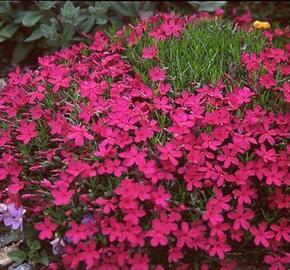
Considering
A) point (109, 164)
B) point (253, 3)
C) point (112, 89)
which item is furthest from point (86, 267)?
→ point (253, 3)

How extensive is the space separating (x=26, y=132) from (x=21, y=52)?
1.61 metres

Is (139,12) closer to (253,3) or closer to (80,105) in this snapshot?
(253,3)

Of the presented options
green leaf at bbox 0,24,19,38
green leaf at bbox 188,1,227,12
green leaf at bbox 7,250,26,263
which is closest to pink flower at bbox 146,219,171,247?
green leaf at bbox 7,250,26,263

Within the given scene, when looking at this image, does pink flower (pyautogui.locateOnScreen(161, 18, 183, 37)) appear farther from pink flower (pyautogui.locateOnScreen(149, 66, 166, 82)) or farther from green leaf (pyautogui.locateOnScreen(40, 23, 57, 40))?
green leaf (pyautogui.locateOnScreen(40, 23, 57, 40))

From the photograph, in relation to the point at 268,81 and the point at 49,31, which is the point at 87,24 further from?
the point at 268,81

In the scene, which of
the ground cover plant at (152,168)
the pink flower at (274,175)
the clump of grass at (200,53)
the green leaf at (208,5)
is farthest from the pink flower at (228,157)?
the green leaf at (208,5)

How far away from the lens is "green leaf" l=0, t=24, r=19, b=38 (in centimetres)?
404

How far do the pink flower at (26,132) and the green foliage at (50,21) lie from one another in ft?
4.30

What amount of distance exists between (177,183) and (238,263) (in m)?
0.40

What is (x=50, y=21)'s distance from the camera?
409 centimetres

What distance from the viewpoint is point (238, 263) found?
264cm

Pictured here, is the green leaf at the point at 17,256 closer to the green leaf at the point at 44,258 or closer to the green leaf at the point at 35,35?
the green leaf at the point at 44,258

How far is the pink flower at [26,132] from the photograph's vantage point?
2662mm

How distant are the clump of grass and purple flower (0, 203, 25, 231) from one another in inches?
31.7
